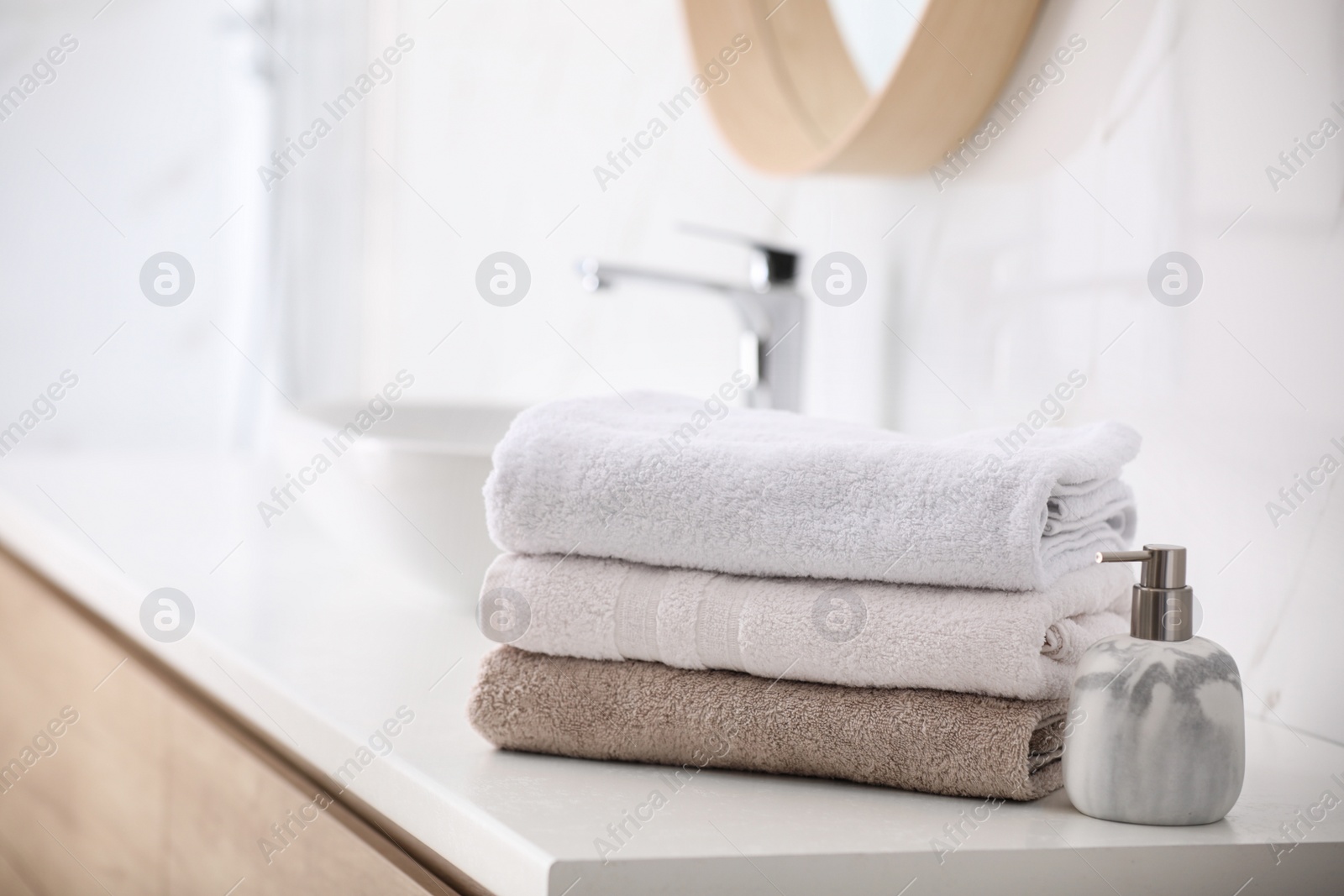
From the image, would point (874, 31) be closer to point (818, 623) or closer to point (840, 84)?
point (840, 84)

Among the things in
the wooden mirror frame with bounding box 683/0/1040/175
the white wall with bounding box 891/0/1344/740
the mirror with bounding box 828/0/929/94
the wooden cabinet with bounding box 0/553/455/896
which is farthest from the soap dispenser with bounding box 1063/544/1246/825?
the mirror with bounding box 828/0/929/94

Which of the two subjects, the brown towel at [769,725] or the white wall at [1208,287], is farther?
the white wall at [1208,287]

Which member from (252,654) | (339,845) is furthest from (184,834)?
(339,845)

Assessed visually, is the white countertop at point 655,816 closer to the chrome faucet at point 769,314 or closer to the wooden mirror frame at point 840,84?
the chrome faucet at point 769,314

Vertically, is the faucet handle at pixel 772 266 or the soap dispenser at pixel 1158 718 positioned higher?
the faucet handle at pixel 772 266

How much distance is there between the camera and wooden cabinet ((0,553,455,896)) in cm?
64

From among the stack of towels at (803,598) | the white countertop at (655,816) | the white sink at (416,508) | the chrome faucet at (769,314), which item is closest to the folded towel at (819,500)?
the stack of towels at (803,598)

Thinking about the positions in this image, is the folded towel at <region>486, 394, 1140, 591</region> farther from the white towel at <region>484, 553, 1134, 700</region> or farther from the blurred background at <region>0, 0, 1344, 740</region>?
the blurred background at <region>0, 0, 1344, 740</region>

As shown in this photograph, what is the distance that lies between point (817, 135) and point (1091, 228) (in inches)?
13.4

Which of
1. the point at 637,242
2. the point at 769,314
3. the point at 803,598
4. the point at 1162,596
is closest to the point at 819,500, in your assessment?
the point at 803,598

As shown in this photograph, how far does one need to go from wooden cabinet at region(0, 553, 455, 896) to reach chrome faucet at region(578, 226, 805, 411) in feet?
1.75

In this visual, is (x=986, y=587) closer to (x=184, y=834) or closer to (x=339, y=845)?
(x=339, y=845)

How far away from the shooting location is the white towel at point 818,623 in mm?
527

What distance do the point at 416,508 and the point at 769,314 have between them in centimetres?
41
